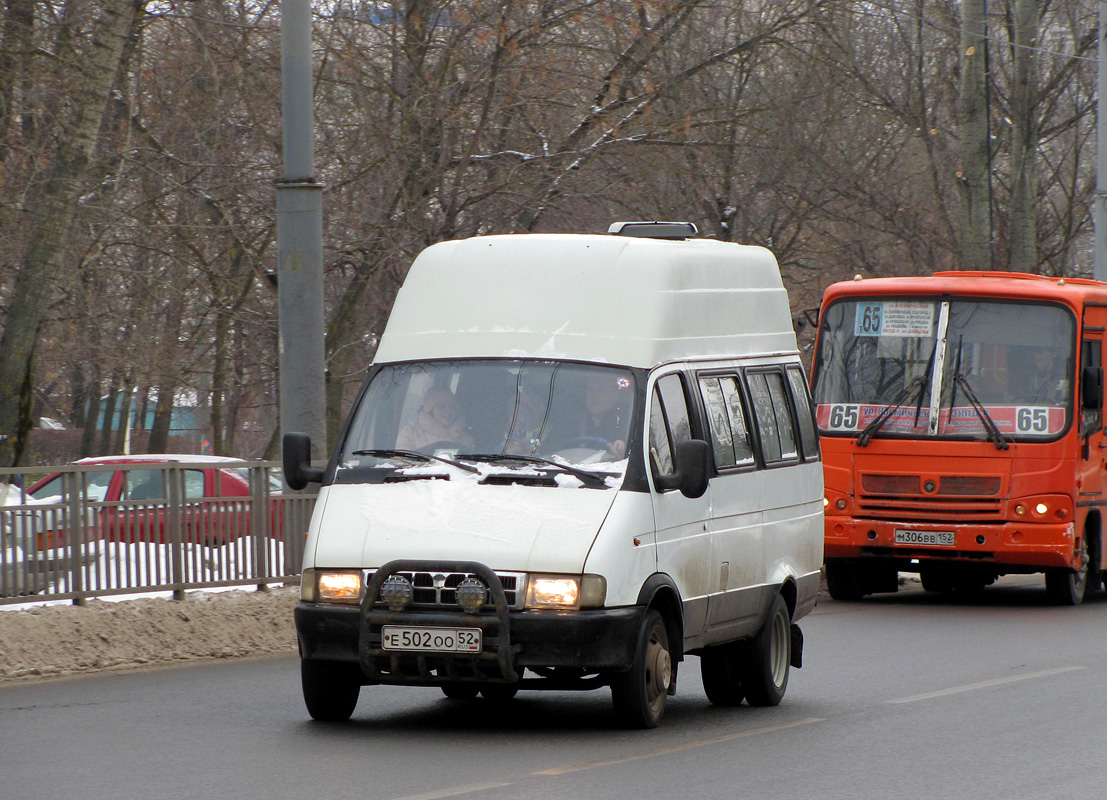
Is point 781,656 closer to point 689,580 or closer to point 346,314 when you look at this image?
point 689,580

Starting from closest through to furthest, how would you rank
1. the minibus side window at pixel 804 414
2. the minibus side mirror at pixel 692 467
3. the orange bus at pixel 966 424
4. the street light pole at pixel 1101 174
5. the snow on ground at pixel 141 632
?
the minibus side mirror at pixel 692 467 → the minibus side window at pixel 804 414 → the snow on ground at pixel 141 632 → the orange bus at pixel 966 424 → the street light pole at pixel 1101 174

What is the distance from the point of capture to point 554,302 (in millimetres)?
9188

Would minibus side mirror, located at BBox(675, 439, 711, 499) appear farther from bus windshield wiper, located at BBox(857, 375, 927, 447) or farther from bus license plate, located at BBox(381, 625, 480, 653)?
bus windshield wiper, located at BBox(857, 375, 927, 447)

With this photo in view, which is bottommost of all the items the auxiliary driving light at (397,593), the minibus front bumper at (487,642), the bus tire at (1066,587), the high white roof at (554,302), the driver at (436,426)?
the bus tire at (1066,587)

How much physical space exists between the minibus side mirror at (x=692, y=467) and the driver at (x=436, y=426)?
1021 mm

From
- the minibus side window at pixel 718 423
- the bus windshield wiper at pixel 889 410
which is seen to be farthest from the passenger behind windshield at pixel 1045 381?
the minibus side window at pixel 718 423

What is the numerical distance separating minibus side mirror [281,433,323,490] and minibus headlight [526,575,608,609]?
1.49 m

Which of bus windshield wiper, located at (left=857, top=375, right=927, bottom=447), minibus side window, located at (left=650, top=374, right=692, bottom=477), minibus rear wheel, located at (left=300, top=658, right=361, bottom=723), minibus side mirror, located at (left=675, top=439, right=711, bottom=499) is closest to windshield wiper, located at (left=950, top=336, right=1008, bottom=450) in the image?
bus windshield wiper, located at (left=857, top=375, right=927, bottom=447)

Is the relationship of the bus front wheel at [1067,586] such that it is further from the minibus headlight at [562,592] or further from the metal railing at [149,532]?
the minibus headlight at [562,592]

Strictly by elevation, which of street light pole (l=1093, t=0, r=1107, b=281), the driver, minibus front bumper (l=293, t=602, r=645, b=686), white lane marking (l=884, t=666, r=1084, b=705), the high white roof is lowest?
white lane marking (l=884, t=666, r=1084, b=705)

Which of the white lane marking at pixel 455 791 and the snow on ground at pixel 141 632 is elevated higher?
the white lane marking at pixel 455 791

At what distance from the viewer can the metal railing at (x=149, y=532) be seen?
38.4 ft

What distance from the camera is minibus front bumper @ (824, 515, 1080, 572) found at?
16.3 m

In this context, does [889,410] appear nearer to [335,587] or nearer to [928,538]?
[928,538]
